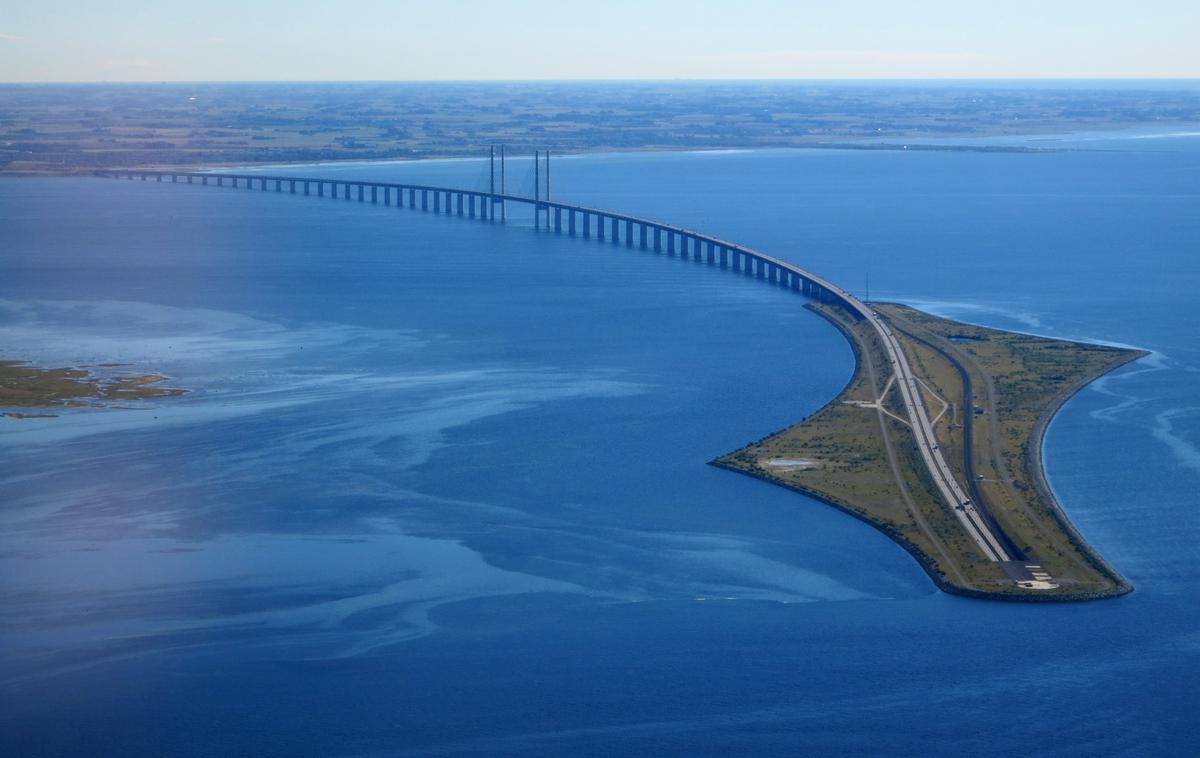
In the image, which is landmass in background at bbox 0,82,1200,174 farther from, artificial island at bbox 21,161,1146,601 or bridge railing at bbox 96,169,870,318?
artificial island at bbox 21,161,1146,601

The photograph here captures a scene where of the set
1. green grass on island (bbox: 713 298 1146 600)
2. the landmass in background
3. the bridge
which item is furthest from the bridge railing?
the landmass in background

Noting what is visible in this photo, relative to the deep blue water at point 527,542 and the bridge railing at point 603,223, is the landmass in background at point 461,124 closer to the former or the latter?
the bridge railing at point 603,223

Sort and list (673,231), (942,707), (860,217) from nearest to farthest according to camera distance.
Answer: (942,707), (673,231), (860,217)

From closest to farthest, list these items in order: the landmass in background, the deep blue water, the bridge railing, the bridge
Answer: the deep blue water → the bridge → the bridge railing → the landmass in background

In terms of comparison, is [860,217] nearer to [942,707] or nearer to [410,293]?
[410,293]

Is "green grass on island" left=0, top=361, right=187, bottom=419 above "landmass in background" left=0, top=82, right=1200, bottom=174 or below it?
below

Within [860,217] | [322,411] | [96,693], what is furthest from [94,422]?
[860,217]

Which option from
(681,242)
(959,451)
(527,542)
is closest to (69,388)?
(527,542)
